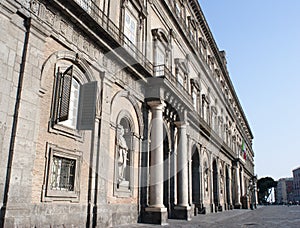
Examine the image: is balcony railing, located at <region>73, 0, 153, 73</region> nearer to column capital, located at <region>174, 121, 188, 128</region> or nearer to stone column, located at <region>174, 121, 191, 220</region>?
column capital, located at <region>174, 121, 188, 128</region>

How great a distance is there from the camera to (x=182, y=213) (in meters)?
16.2

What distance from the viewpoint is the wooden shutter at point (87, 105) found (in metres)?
9.91

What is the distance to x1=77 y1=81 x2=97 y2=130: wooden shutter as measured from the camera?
9.91 metres

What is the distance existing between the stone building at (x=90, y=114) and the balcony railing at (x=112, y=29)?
5 centimetres

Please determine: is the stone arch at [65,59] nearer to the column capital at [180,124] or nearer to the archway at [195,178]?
the column capital at [180,124]

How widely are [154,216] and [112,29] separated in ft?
25.4

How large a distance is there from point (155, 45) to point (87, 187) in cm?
902

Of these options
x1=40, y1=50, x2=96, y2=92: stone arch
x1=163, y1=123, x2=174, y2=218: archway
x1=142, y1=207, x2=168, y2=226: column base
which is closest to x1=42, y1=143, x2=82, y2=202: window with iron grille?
x1=40, y1=50, x2=96, y2=92: stone arch

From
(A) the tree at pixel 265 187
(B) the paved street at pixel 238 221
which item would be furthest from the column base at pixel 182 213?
(A) the tree at pixel 265 187

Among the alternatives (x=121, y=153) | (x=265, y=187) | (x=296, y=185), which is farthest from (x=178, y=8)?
(x=296, y=185)

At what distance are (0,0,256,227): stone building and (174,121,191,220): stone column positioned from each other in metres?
0.06

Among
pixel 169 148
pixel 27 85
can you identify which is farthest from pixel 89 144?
pixel 169 148

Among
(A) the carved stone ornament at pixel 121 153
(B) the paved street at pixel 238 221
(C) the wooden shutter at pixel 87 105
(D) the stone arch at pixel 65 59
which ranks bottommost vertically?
(B) the paved street at pixel 238 221

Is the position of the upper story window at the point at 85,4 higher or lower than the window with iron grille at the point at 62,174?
higher
